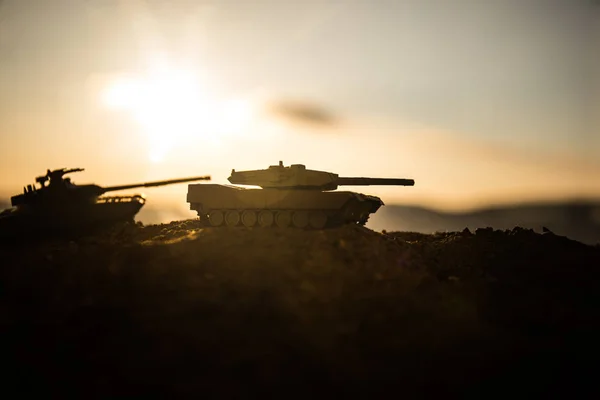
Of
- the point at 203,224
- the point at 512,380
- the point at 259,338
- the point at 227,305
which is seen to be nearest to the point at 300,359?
the point at 259,338

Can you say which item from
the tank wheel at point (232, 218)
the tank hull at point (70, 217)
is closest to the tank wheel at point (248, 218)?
the tank wheel at point (232, 218)

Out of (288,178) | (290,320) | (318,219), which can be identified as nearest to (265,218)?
(288,178)

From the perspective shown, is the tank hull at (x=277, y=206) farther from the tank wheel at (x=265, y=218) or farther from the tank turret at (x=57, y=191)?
the tank turret at (x=57, y=191)

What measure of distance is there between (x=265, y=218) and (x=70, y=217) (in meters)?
9.14

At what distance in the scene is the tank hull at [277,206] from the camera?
17641mm

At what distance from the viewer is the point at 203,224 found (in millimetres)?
19625

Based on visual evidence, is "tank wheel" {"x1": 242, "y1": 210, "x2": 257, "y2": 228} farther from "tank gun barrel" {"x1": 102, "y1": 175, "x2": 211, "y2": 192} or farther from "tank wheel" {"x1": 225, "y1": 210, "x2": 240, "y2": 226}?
"tank gun barrel" {"x1": 102, "y1": 175, "x2": 211, "y2": 192}

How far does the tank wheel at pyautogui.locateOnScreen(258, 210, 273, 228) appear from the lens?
59.4 ft

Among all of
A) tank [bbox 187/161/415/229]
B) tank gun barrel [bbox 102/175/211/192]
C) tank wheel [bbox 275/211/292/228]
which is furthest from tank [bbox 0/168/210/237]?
tank wheel [bbox 275/211/292/228]

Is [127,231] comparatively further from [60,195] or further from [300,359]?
[300,359]

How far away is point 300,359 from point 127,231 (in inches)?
565

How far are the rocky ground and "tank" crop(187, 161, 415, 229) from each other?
1.62 m

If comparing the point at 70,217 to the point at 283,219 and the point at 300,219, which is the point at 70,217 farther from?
the point at 300,219

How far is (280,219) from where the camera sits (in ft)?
59.1
